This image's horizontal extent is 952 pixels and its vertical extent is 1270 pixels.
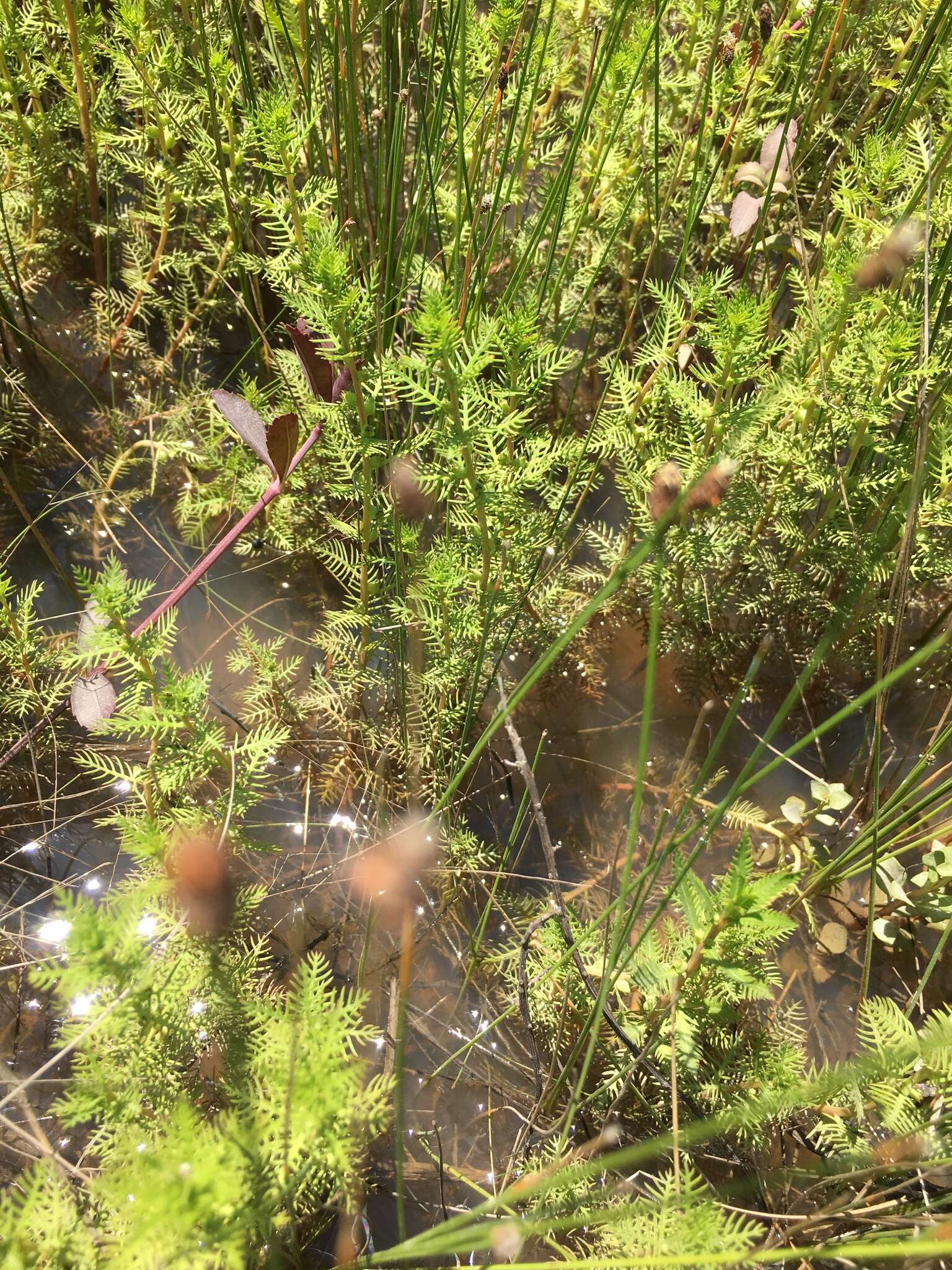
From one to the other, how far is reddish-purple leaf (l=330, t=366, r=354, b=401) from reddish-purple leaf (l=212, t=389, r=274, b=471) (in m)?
0.13

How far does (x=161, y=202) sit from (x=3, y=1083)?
5.30 ft

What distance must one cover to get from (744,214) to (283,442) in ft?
3.53

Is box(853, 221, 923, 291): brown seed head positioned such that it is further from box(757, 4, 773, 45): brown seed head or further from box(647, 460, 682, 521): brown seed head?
box(757, 4, 773, 45): brown seed head

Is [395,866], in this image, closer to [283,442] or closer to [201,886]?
[201,886]

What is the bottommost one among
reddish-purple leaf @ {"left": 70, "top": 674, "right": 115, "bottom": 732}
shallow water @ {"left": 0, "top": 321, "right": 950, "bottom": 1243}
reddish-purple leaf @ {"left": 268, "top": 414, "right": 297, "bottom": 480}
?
shallow water @ {"left": 0, "top": 321, "right": 950, "bottom": 1243}

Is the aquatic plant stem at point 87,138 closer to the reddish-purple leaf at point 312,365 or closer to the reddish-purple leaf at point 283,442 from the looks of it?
the reddish-purple leaf at point 312,365

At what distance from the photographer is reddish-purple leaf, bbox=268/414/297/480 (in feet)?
4.53

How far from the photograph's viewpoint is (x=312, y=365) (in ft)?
4.66

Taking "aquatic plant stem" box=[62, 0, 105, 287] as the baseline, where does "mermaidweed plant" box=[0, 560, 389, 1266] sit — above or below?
below

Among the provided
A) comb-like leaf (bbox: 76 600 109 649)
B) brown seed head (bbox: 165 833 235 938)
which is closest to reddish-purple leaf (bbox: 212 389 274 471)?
comb-like leaf (bbox: 76 600 109 649)

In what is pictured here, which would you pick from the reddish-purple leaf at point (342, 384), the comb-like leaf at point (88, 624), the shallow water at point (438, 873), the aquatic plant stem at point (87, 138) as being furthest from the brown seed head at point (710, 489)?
the aquatic plant stem at point (87, 138)

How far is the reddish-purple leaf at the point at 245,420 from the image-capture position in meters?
1.41

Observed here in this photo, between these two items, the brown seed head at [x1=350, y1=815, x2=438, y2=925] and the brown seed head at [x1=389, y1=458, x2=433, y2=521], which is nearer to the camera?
the brown seed head at [x1=389, y1=458, x2=433, y2=521]

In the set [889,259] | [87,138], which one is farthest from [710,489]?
[87,138]
